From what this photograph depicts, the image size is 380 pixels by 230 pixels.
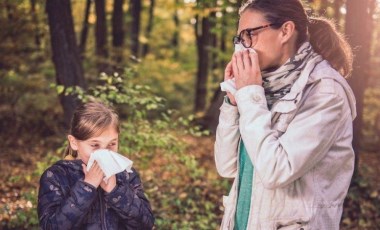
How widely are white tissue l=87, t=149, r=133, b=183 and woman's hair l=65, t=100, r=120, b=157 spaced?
8.3 inches

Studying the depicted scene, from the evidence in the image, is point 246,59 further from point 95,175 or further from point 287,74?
point 95,175

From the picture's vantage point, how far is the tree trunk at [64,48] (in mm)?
6719

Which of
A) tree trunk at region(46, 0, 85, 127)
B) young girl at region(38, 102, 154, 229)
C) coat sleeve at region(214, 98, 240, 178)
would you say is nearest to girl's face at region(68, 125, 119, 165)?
young girl at region(38, 102, 154, 229)

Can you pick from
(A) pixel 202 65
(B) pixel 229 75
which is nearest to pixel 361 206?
(B) pixel 229 75

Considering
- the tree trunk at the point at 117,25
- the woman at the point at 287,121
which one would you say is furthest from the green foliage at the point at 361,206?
the tree trunk at the point at 117,25

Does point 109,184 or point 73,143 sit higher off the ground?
point 73,143

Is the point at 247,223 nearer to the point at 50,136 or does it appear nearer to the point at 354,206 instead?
the point at 354,206

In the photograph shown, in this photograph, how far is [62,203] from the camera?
2.54 metres

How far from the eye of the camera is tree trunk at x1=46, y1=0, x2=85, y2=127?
6719mm

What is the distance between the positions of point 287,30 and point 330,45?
27 centimetres

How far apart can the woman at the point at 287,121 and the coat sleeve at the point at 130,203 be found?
56 centimetres

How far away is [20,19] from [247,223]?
10029 mm

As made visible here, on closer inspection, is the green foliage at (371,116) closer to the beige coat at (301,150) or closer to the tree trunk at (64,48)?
the tree trunk at (64,48)

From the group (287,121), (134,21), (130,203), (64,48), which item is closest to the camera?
(287,121)
